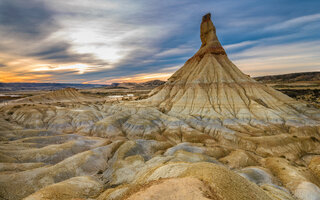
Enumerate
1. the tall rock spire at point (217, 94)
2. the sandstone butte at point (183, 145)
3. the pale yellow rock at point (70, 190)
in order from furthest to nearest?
the tall rock spire at point (217, 94) → the pale yellow rock at point (70, 190) → the sandstone butte at point (183, 145)

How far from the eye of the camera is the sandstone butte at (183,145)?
14491 millimetres

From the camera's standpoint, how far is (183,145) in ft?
120

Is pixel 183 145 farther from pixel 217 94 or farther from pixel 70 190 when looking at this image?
pixel 217 94

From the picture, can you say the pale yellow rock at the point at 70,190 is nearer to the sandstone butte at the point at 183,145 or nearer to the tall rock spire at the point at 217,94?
the sandstone butte at the point at 183,145

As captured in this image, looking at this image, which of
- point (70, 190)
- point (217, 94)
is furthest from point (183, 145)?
point (217, 94)

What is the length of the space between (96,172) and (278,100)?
62651 mm

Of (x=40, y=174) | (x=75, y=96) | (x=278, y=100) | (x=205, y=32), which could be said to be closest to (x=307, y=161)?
(x=278, y=100)

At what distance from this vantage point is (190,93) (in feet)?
211

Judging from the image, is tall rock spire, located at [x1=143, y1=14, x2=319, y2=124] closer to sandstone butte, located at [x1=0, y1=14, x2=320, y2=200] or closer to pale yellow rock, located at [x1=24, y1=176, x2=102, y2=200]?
sandstone butte, located at [x1=0, y1=14, x2=320, y2=200]

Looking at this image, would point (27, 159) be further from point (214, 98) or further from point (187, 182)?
point (214, 98)

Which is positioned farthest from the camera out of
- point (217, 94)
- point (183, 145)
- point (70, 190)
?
point (217, 94)

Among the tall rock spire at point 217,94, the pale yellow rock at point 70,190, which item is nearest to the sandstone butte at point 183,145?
the pale yellow rock at point 70,190

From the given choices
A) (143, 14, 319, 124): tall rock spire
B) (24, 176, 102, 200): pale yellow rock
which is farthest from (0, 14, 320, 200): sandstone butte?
(143, 14, 319, 124): tall rock spire

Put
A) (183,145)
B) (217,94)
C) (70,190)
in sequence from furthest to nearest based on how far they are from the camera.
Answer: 1. (217,94)
2. (183,145)
3. (70,190)
